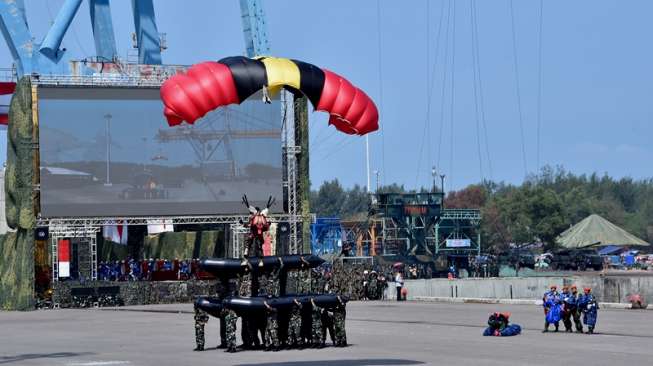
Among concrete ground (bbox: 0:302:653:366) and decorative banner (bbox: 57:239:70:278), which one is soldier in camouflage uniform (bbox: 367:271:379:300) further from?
decorative banner (bbox: 57:239:70:278)

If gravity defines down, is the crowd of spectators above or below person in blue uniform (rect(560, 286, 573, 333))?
above

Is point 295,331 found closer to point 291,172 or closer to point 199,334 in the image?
point 199,334

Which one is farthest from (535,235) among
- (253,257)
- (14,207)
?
(253,257)

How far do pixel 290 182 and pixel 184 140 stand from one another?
4943mm

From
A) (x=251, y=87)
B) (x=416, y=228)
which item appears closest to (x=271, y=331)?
(x=251, y=87)

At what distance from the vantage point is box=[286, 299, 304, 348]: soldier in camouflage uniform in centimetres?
2825

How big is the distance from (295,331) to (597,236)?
6761 centimetres

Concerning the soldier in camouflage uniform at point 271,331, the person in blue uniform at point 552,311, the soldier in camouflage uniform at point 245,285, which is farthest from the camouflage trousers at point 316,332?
the person in blue uniform at point 552,311

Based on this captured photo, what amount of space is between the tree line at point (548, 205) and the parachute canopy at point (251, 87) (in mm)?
56431

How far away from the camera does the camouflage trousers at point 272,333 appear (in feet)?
91.9

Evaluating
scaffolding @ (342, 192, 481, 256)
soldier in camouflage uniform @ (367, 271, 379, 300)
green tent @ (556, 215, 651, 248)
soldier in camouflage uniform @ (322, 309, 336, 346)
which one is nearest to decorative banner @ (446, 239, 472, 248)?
scaffolding @ (342, 192, 481, 256)

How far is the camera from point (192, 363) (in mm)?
25234

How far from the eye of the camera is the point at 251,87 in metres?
26.4

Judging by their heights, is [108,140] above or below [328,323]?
above
